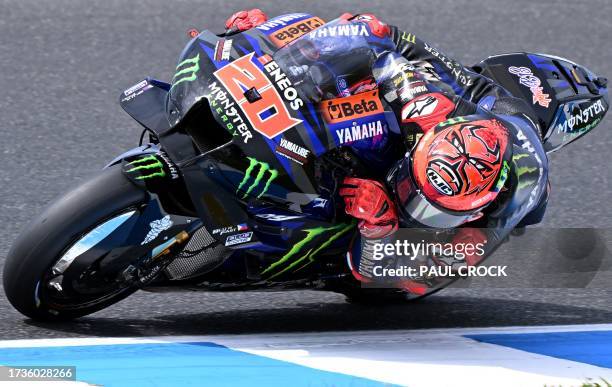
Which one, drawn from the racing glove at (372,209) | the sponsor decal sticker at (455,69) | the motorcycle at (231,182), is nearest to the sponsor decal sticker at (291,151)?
the motorcycle at (231,182)

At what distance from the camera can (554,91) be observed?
16.3ft

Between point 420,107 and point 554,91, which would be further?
point 554,91

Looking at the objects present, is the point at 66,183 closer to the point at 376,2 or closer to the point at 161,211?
the point at 161,211

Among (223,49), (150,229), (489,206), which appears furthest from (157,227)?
(489,206)

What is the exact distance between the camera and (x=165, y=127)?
4.41 meters

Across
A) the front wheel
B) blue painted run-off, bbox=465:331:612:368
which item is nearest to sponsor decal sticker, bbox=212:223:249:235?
the front wheel

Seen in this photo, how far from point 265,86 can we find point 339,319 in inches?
43.1

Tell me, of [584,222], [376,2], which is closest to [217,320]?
[584,222]

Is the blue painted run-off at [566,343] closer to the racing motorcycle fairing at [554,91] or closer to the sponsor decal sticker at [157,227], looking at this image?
the racing motorcycle fairing at [554,91]

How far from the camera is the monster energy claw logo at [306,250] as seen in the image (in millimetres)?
4414

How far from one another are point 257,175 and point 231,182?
0.30 ft

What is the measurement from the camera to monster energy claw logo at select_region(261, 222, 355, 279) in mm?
4414

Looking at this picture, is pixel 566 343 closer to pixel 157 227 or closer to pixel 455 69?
pixel 455 69

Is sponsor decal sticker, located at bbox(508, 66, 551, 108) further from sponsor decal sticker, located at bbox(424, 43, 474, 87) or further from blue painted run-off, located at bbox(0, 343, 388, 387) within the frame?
blue painted run-off, located at bbox(0, 343, 388, 387)
